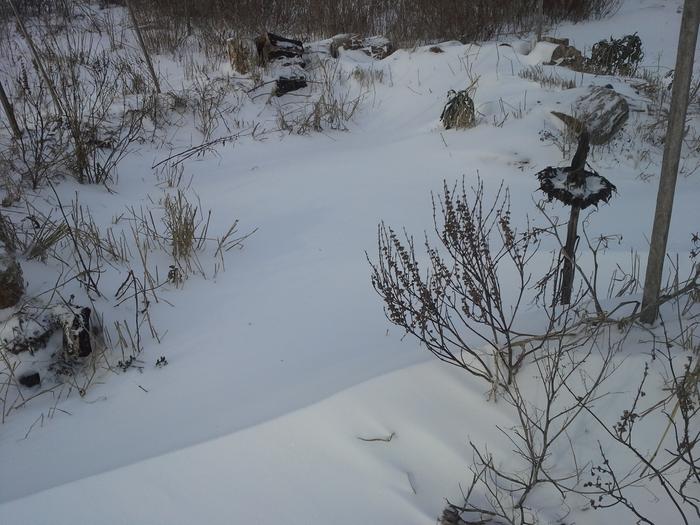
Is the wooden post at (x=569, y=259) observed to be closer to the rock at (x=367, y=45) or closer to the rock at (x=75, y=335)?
the rock at (x=75, y=335)

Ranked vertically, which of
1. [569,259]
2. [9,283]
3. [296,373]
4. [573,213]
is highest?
[573,213]

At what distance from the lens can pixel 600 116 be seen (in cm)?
459

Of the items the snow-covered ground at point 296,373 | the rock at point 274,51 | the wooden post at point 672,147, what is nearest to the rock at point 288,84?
the rock at point 274,51

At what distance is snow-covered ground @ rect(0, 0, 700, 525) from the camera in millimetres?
1634

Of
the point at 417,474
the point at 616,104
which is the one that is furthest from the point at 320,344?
the point at 616,104

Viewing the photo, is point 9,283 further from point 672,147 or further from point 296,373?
point 672,147

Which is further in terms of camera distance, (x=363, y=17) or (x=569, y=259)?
(x=363, y=17)

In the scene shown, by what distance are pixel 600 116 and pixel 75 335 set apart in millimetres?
4415

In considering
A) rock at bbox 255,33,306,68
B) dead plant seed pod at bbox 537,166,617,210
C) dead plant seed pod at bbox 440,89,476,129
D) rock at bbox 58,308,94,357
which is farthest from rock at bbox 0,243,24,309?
rock at bbox 255,33,306,68

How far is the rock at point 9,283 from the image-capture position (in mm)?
2531

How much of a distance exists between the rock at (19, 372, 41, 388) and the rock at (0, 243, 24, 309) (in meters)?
0.45

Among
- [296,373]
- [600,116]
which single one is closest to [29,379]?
[296,373]

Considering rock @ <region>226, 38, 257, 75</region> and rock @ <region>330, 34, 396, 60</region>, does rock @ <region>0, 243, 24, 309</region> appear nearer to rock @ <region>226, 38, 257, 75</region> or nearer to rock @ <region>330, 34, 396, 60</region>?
rock @ <region>226, 38, 257, 75</region>

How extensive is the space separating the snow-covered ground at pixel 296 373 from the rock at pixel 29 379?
0.08m
